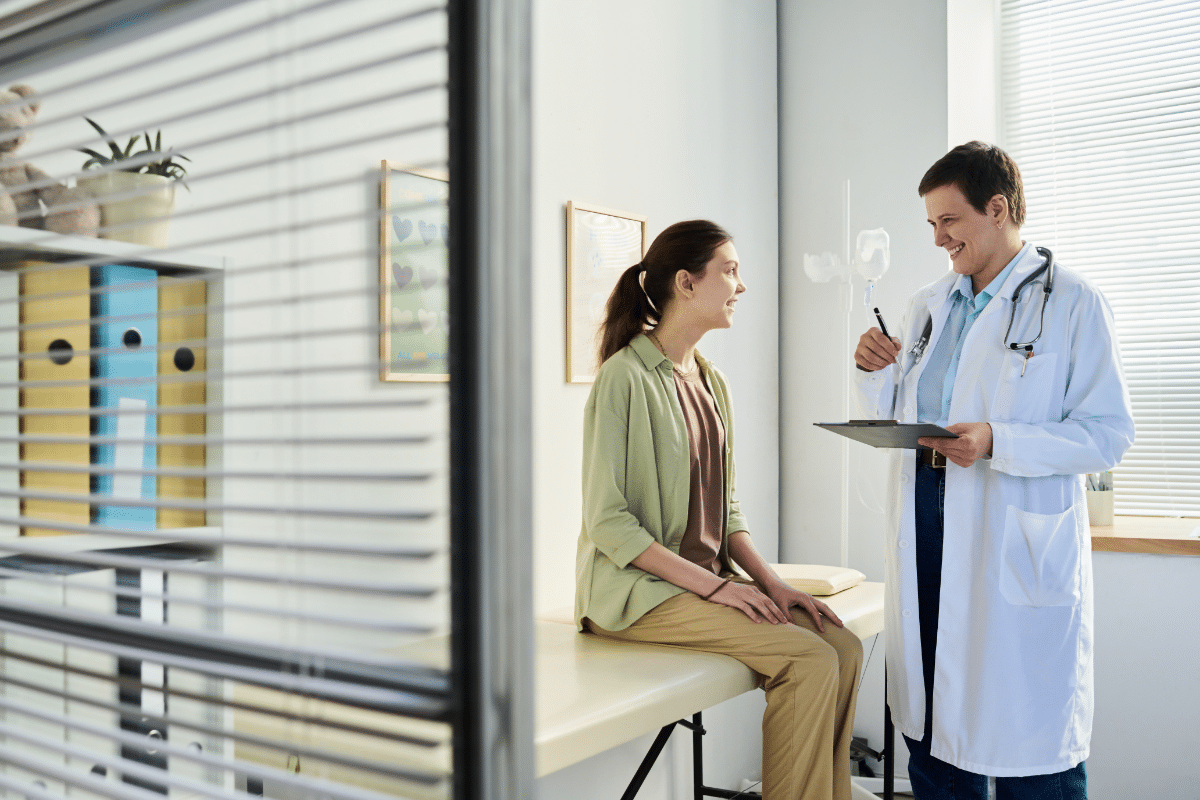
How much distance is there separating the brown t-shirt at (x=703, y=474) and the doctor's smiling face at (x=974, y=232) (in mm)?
671

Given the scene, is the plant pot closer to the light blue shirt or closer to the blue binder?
the blue binder

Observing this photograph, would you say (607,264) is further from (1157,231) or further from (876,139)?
(1157,231)

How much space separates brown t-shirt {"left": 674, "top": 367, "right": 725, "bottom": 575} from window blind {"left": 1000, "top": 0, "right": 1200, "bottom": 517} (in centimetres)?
180

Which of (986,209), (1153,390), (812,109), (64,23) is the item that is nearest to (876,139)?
(812,109)

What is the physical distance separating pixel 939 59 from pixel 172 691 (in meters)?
3.29

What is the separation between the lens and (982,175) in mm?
1962

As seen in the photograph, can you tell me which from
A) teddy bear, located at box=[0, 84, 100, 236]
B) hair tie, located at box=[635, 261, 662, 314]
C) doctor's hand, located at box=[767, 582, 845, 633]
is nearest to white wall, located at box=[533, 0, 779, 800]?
hair tie, located at box=[635, 261, 662, 314]

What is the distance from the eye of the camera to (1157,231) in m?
3.24

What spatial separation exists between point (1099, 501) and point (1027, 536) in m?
1.49

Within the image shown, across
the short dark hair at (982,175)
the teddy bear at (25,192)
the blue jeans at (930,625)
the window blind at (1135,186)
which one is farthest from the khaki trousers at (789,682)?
the window blind at (1135,186)

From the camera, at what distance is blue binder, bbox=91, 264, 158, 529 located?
1120mm

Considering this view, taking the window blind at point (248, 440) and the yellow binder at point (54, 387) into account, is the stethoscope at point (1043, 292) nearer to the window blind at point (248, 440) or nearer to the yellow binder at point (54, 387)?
the window blind at point (248, 440)

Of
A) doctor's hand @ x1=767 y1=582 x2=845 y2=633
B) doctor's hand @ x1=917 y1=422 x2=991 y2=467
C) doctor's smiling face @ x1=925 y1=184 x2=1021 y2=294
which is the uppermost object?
doctor's smiling face @ x1=925 y1=184 x2=1021 y2=294

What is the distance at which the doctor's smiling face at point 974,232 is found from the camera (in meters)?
1.98
